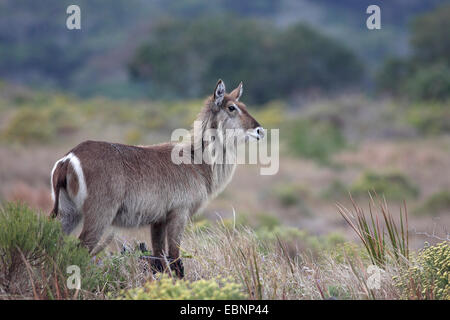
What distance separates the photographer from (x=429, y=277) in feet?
15.6

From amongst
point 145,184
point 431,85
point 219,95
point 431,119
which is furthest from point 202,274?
point 431,85

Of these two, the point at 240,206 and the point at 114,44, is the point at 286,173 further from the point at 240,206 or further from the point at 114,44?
the point at 114,44

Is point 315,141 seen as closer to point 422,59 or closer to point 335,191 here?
point 335,191

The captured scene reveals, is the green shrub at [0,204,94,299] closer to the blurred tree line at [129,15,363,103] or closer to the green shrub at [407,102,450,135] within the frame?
the green shrub at [407,102,450,135]

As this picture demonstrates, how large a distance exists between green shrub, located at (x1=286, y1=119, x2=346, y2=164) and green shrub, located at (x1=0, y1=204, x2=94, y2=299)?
2032 centimetres

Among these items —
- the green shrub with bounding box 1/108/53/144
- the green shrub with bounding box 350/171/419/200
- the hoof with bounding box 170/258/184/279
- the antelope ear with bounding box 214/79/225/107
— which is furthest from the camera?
the green shrub with bounding box 1/108/53/144

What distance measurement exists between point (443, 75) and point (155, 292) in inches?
1425

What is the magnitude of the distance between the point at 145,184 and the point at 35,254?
1.09 metres

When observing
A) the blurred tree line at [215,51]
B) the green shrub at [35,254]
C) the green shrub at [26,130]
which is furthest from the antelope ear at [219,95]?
the blurred tree line at [215,51]

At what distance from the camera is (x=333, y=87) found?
5109 centimetres

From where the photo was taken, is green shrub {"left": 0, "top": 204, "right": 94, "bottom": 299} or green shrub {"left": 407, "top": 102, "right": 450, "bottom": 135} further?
green shrub {"left": 407, "top": 102, "right": 450, "bottom": 135}

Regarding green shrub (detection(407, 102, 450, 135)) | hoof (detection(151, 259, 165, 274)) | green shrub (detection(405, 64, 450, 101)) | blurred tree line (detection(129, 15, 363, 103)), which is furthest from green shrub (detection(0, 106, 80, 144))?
blurred tree line (detection(129, 15, 363, 103))

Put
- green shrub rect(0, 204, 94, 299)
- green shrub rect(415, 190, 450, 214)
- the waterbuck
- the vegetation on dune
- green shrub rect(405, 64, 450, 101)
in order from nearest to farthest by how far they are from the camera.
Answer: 1. the vegetation on dune
2. green shrub rect(0, 204, 94, 299)
3. the waterbuck
4. green shrub rect(415, 190, 450, 214)
5. green shrub rect(405, 64, 450, 101)

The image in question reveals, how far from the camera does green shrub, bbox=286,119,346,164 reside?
82.8ft
